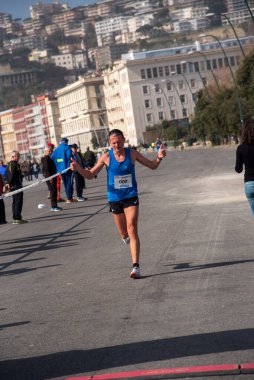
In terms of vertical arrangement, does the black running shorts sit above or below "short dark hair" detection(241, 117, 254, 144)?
below

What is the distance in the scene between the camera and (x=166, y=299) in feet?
34.9

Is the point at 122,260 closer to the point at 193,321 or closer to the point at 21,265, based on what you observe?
the point at 21,265

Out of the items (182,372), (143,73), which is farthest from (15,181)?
(143,73)

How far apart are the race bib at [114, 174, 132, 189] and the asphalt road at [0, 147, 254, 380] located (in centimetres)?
100

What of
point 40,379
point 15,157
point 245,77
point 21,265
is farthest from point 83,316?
point 245,77

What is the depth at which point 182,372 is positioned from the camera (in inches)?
290

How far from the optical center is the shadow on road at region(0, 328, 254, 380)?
25.7 ft

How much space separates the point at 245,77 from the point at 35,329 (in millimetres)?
75099

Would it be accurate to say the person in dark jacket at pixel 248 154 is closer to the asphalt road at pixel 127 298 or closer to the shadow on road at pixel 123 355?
the asphalt road at pixel 127 298

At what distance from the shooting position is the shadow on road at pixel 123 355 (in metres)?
7.85

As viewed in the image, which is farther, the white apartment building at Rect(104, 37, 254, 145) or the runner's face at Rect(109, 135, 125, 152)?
the white apartment building at Rect(104, 37, 254, 145)

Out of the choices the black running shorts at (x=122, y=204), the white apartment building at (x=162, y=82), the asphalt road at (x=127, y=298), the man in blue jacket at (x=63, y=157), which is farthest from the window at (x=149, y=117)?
the black running shorts at (x=122, y=204)

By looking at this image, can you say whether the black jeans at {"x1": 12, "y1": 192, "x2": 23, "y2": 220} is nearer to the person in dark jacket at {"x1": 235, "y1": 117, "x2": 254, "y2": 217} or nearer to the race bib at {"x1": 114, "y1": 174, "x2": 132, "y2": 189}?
the person in dark jacket at {"x1": 235, "y1": 117, "x2": 254, "y2": 217}

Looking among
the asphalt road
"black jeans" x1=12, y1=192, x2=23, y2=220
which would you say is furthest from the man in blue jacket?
the asphalt road
